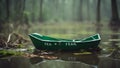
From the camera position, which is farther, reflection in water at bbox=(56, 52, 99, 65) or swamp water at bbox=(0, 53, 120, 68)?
reflection in water at bbox=(56, 52, 99, 65)

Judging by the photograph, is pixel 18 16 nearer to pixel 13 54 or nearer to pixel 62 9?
pixel 13 54

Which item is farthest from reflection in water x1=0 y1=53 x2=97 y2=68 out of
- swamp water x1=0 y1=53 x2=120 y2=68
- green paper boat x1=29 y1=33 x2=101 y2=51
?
green paper boat x1=29 y1=33 x2=101 y2=51

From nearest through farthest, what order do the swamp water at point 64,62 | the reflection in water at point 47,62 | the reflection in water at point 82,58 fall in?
the swamp water at point 64,62
the reflection in water at point 47,62
the reflection in water at point 82,58

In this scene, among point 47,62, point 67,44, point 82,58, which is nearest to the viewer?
point 47,62

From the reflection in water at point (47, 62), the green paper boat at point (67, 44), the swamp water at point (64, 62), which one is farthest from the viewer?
the green paper boat at point (67, 44)

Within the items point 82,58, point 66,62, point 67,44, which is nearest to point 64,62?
point 66,62

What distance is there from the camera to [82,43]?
20.3 metres

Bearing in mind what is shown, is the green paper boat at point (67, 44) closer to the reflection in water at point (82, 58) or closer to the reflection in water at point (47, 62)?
the reflection in water at point (82, 58)

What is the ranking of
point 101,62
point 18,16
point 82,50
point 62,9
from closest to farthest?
point 101,62, point 82,50, point 18,16, point 62,9

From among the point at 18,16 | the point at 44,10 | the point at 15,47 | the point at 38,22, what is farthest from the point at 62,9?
the point at 15,47

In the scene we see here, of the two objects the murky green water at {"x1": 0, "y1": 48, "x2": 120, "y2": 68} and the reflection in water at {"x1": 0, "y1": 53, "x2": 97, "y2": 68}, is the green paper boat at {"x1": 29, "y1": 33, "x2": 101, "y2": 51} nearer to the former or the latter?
the murky green water at {"x1": 0, "y1": 48, "x2": 120, "y2": 68}

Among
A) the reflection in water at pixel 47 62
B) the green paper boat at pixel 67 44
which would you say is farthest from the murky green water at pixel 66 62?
the green paper boat at pixel 67 44

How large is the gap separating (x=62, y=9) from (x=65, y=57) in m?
115

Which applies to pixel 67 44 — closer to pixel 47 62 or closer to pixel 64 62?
pixel 64 62
